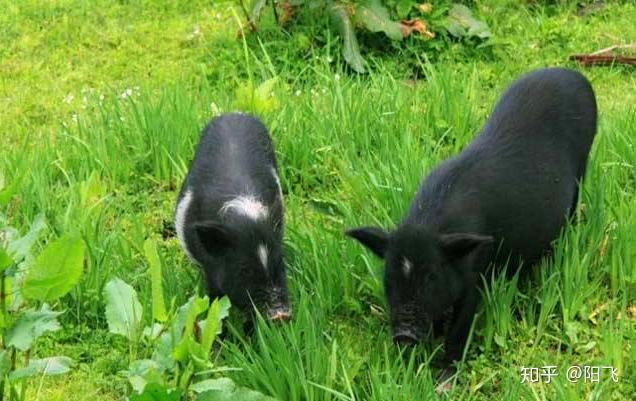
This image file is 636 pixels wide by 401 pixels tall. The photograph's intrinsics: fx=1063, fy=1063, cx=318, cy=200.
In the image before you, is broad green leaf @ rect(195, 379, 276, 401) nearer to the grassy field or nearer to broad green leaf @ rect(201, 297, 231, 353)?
broad green leaf @ rect(201, 297, 231, 353)

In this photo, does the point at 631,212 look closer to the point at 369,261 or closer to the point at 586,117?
the point at 586,117

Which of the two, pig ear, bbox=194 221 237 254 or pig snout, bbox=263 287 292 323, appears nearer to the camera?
pig snout, bbox=263 287 292 323

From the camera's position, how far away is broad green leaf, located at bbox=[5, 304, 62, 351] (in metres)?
2.58

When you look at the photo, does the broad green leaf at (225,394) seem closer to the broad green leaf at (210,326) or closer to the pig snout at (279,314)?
the broad green leaf at (210,326)

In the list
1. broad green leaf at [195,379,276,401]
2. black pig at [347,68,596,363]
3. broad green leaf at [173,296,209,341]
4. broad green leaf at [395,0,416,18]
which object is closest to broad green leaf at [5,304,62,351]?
broad green leaf at [173,296,209,341]

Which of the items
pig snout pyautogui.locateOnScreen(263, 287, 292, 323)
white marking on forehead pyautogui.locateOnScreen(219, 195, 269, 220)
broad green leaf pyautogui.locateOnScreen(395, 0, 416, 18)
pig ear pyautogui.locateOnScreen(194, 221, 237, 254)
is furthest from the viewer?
broad green leaf pyautogui.locateOnScreen(395, 0, 416, 18)

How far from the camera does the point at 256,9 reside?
6832 millimetres

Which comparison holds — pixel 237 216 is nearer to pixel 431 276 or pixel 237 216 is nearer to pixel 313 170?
pixel 431 276

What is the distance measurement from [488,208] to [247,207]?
92cm

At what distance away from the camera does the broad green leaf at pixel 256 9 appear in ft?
22.3

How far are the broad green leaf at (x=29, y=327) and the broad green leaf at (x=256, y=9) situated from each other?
14.5 feet

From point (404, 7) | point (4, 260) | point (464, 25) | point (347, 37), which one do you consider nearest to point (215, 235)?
point (4, 260)

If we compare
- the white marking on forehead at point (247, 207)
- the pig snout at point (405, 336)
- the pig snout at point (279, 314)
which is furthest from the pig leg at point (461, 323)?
the white marking on forehead at point (247, 207)

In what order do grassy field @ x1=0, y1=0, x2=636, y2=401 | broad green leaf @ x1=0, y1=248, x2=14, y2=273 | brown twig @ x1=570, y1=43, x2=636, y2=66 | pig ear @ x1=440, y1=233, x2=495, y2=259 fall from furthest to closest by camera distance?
brown twig @ x1=570, y1=43, x2=636, y2=66
grassy field @ x1=0, y1=0, x2=636, y2=401
pig ear @ x1=440, y1=233, x2=495, y2=259
broad green leaf @ x1=0, y1=248, x2=14, y2=273
